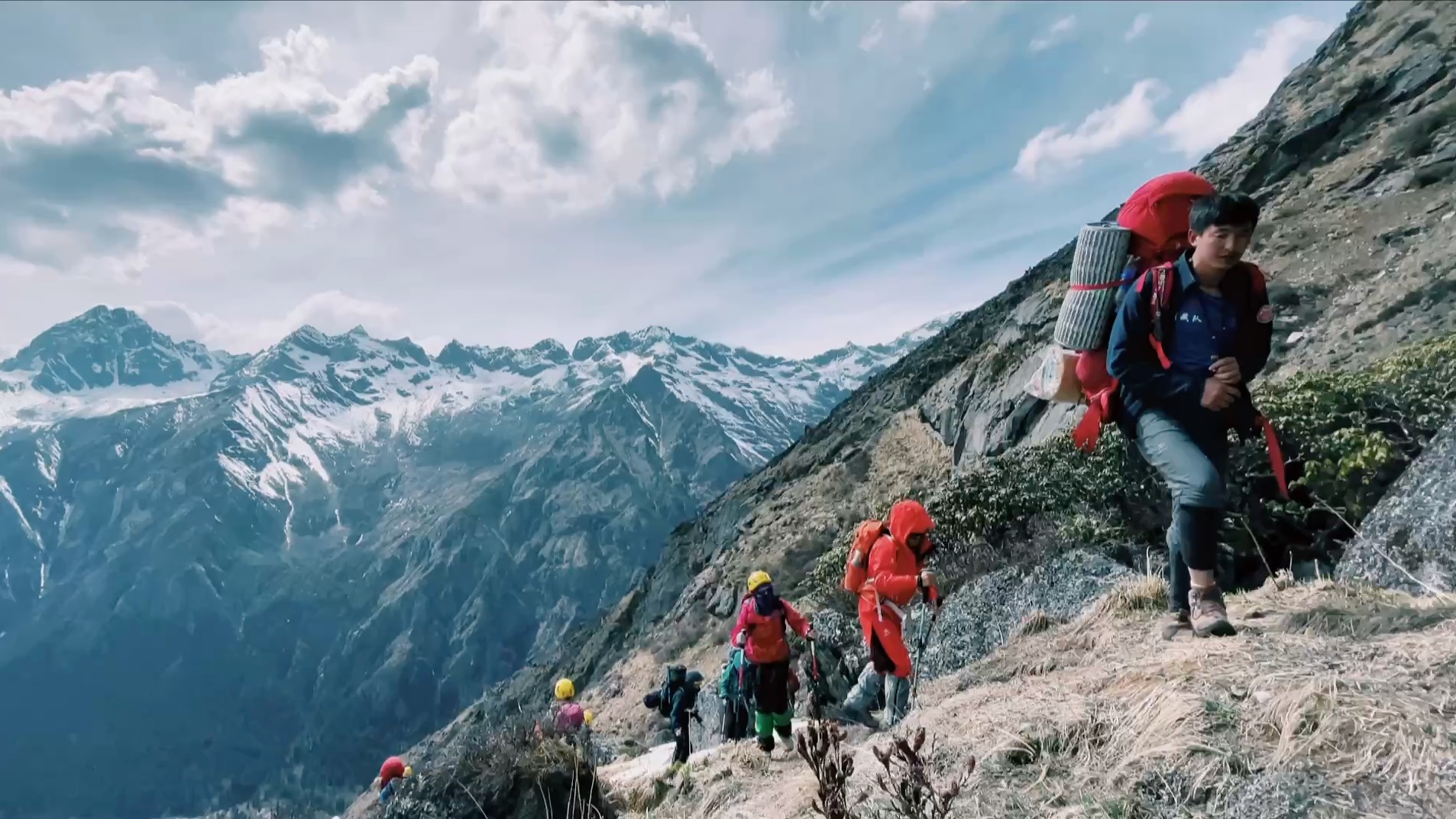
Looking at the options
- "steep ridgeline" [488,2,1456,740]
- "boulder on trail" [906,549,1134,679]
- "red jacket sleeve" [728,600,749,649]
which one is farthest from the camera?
"steep ridgeline" [488,2,1456,740]

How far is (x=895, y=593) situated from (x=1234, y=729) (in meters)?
3.55

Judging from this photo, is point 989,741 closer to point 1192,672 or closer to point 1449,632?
point 1192,672

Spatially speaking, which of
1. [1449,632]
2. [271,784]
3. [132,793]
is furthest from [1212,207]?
[132,793]

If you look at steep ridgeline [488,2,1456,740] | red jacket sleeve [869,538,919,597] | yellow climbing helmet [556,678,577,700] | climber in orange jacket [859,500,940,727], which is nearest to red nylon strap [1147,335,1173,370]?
climber in orange jacket [859,500,940,727]

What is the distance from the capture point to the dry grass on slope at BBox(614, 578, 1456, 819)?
6.43ft

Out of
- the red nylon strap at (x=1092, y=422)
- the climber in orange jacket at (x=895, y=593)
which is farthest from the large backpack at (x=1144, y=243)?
the climber in orange jacket at (x=895, y=593)

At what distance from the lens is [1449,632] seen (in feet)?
8.36

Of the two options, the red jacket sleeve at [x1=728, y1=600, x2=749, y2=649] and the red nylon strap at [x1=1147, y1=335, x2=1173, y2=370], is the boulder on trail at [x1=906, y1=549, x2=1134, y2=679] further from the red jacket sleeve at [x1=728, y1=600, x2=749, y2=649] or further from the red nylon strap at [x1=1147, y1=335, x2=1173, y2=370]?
the red nylon strap at [x1=1147, y1=335, x2=1173, y2=370]

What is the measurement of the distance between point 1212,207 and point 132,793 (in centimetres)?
23111

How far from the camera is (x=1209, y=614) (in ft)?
11.8

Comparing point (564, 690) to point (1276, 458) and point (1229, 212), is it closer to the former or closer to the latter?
point (1276, 458)

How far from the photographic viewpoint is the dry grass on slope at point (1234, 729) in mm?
1960

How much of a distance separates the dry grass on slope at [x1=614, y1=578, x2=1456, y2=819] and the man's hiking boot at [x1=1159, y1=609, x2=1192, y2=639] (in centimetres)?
7

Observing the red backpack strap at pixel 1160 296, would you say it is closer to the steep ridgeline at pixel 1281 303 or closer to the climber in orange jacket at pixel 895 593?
the climber in orange jacket at pixel 895 593
